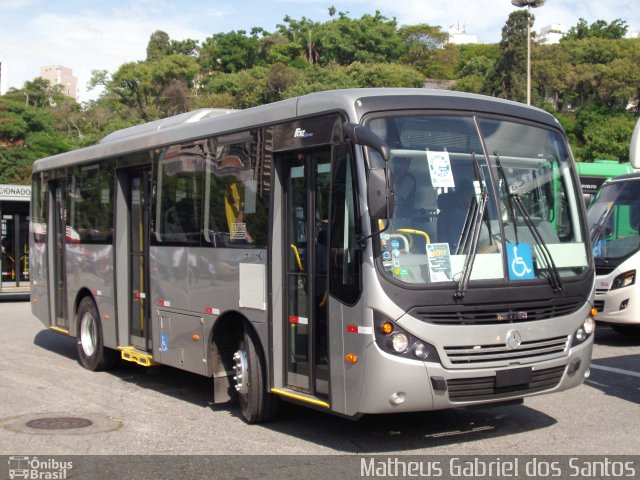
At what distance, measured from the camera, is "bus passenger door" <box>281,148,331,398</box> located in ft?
23.5

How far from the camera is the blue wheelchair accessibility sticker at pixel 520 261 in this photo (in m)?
6.93

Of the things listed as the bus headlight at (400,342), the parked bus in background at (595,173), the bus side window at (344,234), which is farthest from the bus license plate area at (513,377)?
the parked bus in background at (595,173)

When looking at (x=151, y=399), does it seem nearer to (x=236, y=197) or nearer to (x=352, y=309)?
(x=236, y=197)

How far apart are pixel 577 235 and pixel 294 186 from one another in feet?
8.56

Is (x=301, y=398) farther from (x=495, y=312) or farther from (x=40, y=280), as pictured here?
(x=40, y=280)

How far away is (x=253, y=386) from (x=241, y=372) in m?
0.34

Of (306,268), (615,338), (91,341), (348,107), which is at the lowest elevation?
(615,338)

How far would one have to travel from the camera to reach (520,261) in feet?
23.0

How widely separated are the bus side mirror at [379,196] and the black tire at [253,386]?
2289mm

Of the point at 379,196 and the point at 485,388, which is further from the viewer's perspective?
the point at 485,388

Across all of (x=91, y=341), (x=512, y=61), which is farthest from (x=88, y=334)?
(x=512, y=61)

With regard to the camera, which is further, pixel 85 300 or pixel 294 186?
pixel 85 300

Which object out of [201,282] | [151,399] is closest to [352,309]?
[201,282]

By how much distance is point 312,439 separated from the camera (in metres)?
7.54
